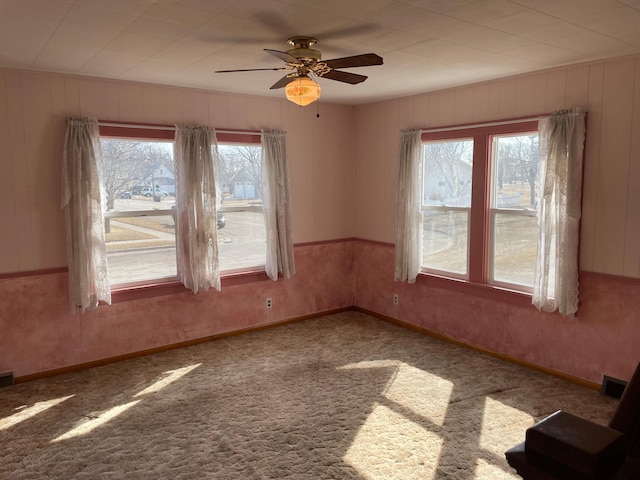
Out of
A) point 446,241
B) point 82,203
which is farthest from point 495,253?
point 82,203

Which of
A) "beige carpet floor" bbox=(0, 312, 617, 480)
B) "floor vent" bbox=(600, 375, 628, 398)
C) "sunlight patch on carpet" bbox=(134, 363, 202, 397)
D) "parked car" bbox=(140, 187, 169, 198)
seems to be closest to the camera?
"beige carpet floor" bbox=(0, 312, 617, 480)

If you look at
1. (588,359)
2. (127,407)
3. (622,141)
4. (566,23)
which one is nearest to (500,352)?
(588,359)

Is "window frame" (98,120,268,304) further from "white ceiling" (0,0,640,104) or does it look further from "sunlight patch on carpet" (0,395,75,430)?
"sunlight patch on carpet" (0,395,75,430)

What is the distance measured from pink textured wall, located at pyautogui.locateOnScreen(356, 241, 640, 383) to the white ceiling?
183 centimetres

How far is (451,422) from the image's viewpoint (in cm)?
325

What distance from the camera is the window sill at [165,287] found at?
4410 millimetres

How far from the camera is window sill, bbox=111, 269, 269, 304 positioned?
14.5ft

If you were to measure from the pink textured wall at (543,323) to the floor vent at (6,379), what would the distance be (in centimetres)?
376

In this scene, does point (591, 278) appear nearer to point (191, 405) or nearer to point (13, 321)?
point (191, 405)

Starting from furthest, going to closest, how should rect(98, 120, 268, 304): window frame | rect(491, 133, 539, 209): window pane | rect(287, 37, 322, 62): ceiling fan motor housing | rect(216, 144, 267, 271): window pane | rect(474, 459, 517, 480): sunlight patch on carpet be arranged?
rect(216, 144, 267, 271): window pane → rect(98, 120, 268, 304): window frame → rect(491, 133, 539, 209): window pane → rect(287, 37, 322, 62): ceiling fan motor housing → rect(474, 459, 517, 480): sunlight patch on carpet

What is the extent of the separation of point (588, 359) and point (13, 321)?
184 inches

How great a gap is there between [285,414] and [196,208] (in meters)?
2.19

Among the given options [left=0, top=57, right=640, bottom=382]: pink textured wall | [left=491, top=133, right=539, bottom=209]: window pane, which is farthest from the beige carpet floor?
[left=491, top=133, right=539, bottom=209]: window pane

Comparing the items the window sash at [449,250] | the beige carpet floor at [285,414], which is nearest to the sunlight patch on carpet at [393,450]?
the beige carpet floor at [285,414]
